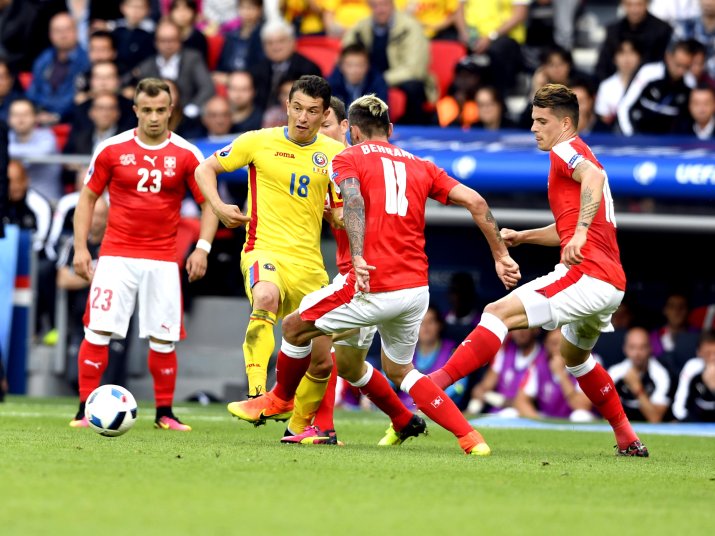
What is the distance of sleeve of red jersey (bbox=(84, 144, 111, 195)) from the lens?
371 inches

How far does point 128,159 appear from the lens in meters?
9.45

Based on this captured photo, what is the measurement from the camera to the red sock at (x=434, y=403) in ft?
24.9

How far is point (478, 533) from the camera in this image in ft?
16.1

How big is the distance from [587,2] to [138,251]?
34.5ft

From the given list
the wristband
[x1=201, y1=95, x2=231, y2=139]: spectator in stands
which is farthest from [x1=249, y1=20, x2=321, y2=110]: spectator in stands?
the wristband

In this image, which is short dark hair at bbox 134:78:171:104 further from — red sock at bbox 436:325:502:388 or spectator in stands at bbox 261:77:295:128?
spectator in stands at bbox 261:77:295:128

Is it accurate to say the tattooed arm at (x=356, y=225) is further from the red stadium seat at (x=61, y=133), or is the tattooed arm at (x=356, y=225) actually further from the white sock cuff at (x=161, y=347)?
the red stadium seat at (x=61, y=133)

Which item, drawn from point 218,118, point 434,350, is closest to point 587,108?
point 434,350

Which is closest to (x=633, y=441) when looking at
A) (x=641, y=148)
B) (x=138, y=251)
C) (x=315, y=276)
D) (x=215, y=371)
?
(x=315, y=276)

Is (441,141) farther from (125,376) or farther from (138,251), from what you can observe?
(138,251)

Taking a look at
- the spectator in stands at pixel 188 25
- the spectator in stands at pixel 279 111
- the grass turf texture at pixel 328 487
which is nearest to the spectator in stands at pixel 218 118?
the spectator in stands at pixel 279 111

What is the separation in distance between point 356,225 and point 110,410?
5.84 ft

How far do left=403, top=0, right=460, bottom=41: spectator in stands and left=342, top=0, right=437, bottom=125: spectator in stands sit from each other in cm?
114

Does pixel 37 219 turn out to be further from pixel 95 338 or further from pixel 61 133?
pixel 95 338
